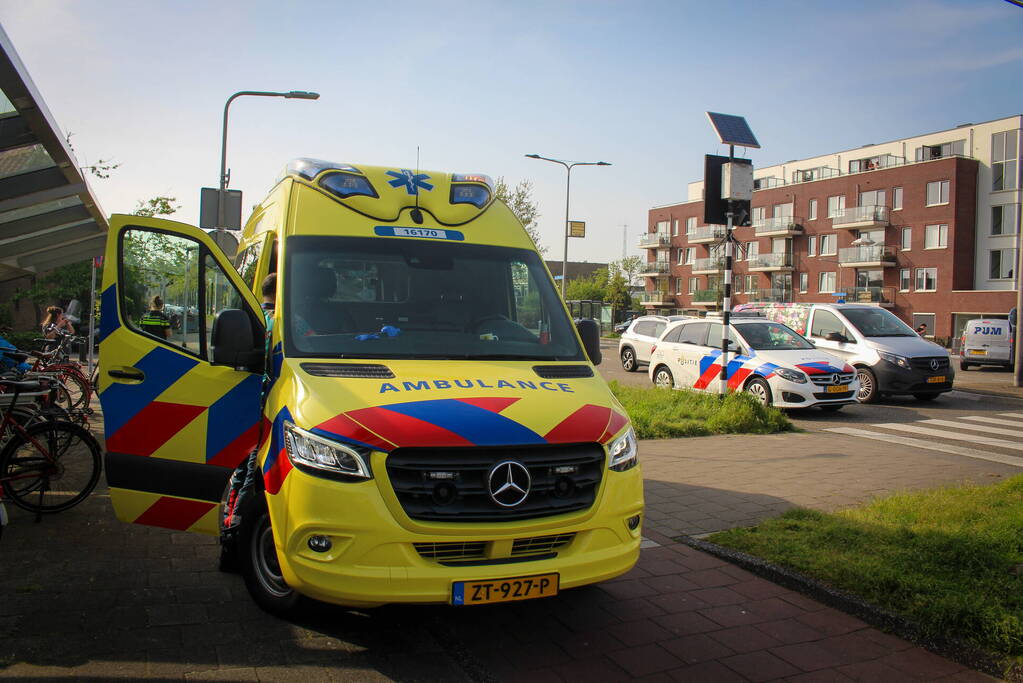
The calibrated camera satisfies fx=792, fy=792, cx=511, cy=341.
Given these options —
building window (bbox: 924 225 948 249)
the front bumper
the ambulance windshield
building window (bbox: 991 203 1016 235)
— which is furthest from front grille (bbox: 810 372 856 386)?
building window (bbox: 924 225 948 249)

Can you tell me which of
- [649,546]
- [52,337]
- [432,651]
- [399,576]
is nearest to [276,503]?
[399,576]

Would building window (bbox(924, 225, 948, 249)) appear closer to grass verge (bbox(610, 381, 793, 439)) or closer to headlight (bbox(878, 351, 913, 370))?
headlight (bbox(878, 351, 913, 370))

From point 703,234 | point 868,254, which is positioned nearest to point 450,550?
point 868,254

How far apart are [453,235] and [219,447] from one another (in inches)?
76.6

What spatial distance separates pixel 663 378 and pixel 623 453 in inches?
456

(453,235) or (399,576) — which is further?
(453,235)

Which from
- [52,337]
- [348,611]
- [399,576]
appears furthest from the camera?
[52,337]

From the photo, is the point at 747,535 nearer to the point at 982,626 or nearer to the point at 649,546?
the point at 649,546

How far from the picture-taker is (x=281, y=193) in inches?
210

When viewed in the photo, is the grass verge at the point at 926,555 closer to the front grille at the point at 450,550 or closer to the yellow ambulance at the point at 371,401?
the yellow ambulance at the point at 371,401

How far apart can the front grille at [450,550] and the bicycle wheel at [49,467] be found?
4082 millimetres

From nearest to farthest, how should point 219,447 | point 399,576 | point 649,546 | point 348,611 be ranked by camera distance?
point 399,576
point 348,611
point 219,447
point 649,546

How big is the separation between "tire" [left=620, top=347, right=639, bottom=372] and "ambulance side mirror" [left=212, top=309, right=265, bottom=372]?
56.4 ft

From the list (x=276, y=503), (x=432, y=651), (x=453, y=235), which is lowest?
(x=432, y=651)
